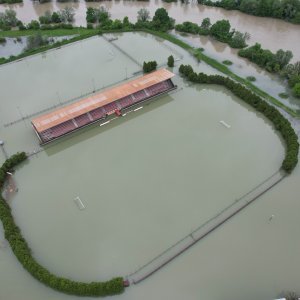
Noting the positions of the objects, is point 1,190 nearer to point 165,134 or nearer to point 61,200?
point 61,200

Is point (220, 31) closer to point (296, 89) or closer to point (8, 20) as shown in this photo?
point (296, 89)

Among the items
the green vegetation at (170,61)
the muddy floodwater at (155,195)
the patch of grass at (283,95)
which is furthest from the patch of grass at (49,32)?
the patch of grass at (283,95)

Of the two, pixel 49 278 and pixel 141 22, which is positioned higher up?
pixel 141 22

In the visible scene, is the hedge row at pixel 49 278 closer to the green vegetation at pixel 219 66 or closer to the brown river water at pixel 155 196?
the brown river water at pixel 155 196

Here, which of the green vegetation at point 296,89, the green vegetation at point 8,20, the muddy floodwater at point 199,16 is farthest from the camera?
the green vegetation at point 8,20

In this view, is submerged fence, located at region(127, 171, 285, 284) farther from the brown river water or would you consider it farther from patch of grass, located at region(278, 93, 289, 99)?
patch of grass, located at region(278, 93, 289, 99)

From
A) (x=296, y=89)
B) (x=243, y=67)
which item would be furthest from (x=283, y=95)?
(x=243, y=67)
